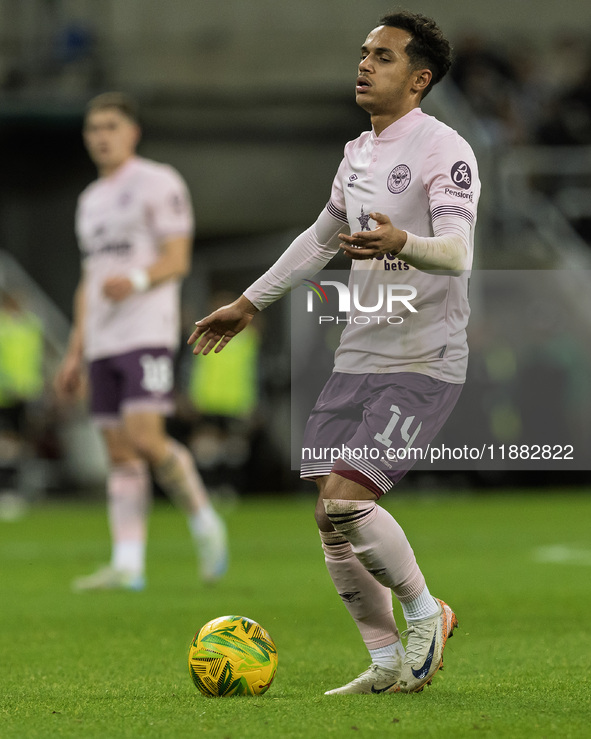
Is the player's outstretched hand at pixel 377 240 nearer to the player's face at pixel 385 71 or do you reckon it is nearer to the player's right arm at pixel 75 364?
the player's face at pixel 385 71

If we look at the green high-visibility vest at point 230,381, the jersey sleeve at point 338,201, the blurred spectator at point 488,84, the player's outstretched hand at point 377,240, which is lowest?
the green high-visibility vest at point 230,381

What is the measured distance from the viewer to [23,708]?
442 centimetres

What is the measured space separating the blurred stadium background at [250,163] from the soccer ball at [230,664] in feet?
36.8

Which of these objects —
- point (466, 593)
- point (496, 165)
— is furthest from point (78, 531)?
point (496, 165)

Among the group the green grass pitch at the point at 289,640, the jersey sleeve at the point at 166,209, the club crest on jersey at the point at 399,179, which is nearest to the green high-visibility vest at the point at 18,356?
the green grass pitch at the point at 289,640

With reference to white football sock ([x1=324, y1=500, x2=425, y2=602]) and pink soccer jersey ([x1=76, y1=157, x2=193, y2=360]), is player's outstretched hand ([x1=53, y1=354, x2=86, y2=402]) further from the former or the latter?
white football sock ([x1=324, y1=500, x2=425, y2=602])

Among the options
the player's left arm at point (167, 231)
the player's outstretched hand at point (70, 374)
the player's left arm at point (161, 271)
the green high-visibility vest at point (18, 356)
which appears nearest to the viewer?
the player's left arm at point (161, 271)

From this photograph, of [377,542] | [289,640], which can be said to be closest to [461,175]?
[377,542]

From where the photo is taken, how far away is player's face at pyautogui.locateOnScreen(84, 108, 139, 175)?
27.7 feet

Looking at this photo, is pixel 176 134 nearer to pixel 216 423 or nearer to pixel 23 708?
pixel 216 423

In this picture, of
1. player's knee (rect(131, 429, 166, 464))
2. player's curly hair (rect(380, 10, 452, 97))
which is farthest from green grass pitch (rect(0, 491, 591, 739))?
player's curly hair (rect(380, 10, 452, 97))

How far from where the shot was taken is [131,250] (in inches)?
332

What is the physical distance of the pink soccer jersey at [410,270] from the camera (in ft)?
14.7

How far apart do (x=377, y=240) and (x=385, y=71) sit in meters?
0.92
